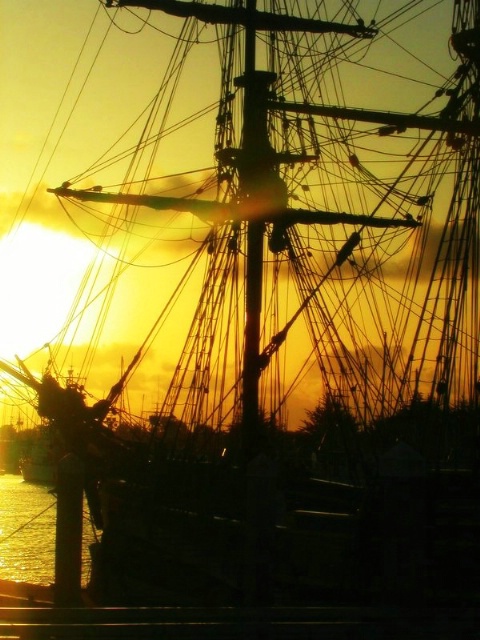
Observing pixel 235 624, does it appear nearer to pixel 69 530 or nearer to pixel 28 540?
pixel 69 530

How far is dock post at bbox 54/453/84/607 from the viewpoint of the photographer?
41.8 ft

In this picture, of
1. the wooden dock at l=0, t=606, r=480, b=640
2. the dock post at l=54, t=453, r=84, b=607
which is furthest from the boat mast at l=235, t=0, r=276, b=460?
the wooden dock at l=0, t=606, r=480, b=640

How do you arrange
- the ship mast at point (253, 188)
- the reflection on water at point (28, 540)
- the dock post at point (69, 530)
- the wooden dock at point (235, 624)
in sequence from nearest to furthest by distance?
the wooden dock at point (235, 624) < the dock post at point (69, 530) < the ship mast at point (253, 188) < the reflection on water at point (28, 540)

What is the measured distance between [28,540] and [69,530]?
43.7m

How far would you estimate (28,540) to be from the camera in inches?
2164

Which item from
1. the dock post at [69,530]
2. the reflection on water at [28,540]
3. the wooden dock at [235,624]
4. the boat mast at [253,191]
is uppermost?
the boat mast at [253,191]

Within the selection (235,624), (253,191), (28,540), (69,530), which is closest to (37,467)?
(28,540)

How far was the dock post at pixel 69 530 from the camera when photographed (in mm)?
12734

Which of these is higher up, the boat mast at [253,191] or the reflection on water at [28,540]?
the boat mast at [253,191]

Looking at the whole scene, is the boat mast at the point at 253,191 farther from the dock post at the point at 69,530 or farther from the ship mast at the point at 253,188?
the dock post at the point at 69,530

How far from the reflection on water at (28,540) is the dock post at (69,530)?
13892mm

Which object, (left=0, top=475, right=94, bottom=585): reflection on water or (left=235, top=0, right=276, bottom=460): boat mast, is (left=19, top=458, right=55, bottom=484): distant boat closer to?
(left=0, top=475, right=94, bottom=585): reflection on water

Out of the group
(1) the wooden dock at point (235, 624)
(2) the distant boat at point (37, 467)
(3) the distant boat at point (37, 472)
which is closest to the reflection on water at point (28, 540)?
(3) the distant boat at point (37, 472)

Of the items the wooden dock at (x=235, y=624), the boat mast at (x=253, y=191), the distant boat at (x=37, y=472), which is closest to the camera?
the wooden dock at (x=235, y=624)
